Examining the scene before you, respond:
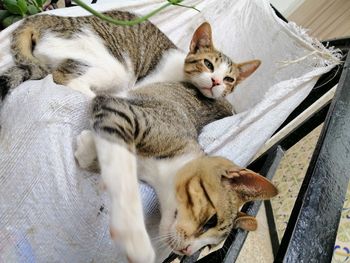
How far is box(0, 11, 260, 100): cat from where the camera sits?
979mm

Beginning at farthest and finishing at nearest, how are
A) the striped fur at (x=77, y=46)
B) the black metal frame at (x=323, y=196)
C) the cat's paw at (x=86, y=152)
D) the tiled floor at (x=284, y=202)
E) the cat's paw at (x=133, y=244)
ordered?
the tiled floor at (x=284, y=202) → the striped fur at (x=77, y=46) → the cat's paw at (x=86, y=152) → the cat's paw at (x=133, y=244) → the black metal frame at (x=323, y=196)

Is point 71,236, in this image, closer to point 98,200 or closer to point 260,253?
point 98,200

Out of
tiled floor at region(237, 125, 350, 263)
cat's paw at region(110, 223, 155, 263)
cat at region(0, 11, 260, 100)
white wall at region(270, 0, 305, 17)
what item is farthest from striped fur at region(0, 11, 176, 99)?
white wall at region(270, 0, 305, 17)

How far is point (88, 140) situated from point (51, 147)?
7cm

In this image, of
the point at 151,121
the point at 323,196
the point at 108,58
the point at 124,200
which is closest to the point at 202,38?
the point at 108,58

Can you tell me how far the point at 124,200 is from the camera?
60 cm

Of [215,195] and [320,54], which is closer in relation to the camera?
[215,195]

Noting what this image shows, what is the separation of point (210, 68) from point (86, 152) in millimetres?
698

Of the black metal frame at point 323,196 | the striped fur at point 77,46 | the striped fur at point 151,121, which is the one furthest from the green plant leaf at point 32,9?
the black metal frame at point 323,196

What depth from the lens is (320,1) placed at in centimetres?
231

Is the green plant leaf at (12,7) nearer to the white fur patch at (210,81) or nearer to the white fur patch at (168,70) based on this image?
the white fur patch at (168,70)

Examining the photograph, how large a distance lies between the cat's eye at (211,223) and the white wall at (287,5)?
6.58 ft

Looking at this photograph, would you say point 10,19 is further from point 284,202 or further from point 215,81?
point 284,202

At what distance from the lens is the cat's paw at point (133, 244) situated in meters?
0.55
